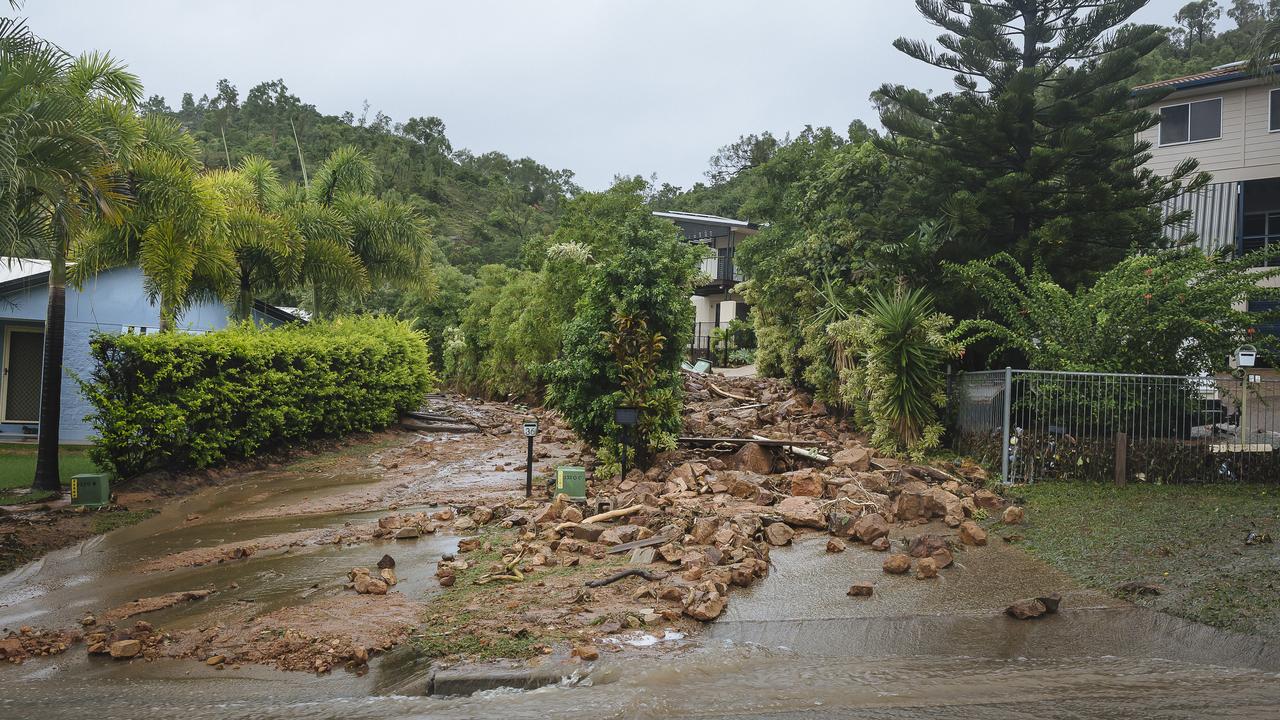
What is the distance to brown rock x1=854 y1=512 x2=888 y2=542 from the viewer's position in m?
8.45

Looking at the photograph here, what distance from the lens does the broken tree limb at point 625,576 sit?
7.17 meters

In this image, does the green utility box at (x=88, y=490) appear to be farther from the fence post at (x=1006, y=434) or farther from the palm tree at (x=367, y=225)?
the fence post at (x=1006, y=434)

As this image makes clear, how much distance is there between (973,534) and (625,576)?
3529 millimetres

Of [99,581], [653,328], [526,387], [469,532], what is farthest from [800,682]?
[526,387]

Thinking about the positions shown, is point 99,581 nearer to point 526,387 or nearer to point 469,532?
point 469,532

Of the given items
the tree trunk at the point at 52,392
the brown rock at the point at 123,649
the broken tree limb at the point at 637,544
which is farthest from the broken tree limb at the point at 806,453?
the tree trunk at the point at 52,392

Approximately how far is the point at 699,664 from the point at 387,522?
5101 millimetres

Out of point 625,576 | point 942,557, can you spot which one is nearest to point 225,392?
point 625,576

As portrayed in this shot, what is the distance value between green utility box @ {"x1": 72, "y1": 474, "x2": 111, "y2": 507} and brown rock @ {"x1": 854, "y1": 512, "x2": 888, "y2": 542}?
943 cm

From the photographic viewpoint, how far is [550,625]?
6.27m

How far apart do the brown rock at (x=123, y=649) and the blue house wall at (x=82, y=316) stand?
1337 cm

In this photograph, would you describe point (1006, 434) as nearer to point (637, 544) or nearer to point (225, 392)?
point (637, 544)

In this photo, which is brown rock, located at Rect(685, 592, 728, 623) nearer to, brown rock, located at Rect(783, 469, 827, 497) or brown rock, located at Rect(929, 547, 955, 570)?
brown rock, located at Rect(929, 547, 955, 570)

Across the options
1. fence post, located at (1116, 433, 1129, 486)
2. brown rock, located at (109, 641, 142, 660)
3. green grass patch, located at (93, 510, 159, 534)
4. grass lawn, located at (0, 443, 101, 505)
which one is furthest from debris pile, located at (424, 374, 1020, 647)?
grass lawn, located at (0, 443, 101, 505)
